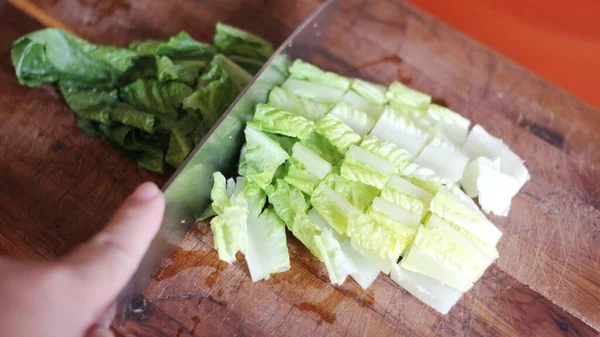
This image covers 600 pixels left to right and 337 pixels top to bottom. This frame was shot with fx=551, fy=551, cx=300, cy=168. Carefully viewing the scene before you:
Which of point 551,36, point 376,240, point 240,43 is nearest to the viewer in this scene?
point 376,240

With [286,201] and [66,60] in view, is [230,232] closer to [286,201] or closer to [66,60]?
[286,201]

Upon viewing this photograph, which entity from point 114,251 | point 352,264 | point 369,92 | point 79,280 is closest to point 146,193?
point 114,251

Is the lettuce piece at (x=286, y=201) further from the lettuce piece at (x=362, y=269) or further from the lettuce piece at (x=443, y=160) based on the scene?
the lettuce piece at (x=443, y=160)

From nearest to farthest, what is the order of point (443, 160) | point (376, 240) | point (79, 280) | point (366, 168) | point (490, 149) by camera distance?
1. point (79, 280)
2. point (376, 240)
3. point (366, 168)
4. point (443, 160)
5. point (490, 149)

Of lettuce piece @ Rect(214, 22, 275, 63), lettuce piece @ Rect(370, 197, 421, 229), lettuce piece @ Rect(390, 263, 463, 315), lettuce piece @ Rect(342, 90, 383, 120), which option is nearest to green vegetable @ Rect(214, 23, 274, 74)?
lettuce piece @ Rect(214, 22, 275, 63)

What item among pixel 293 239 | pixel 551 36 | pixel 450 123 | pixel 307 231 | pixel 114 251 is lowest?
pixel 293 239

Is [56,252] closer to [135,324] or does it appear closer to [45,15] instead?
[135,324]

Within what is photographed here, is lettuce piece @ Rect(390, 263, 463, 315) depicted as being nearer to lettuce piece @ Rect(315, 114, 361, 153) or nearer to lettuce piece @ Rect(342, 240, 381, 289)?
lettuce piece @ Rect(342, 240, 381, 289)

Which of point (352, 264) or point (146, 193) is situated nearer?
point (146, 193)

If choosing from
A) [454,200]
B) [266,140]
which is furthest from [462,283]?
[266,140]
